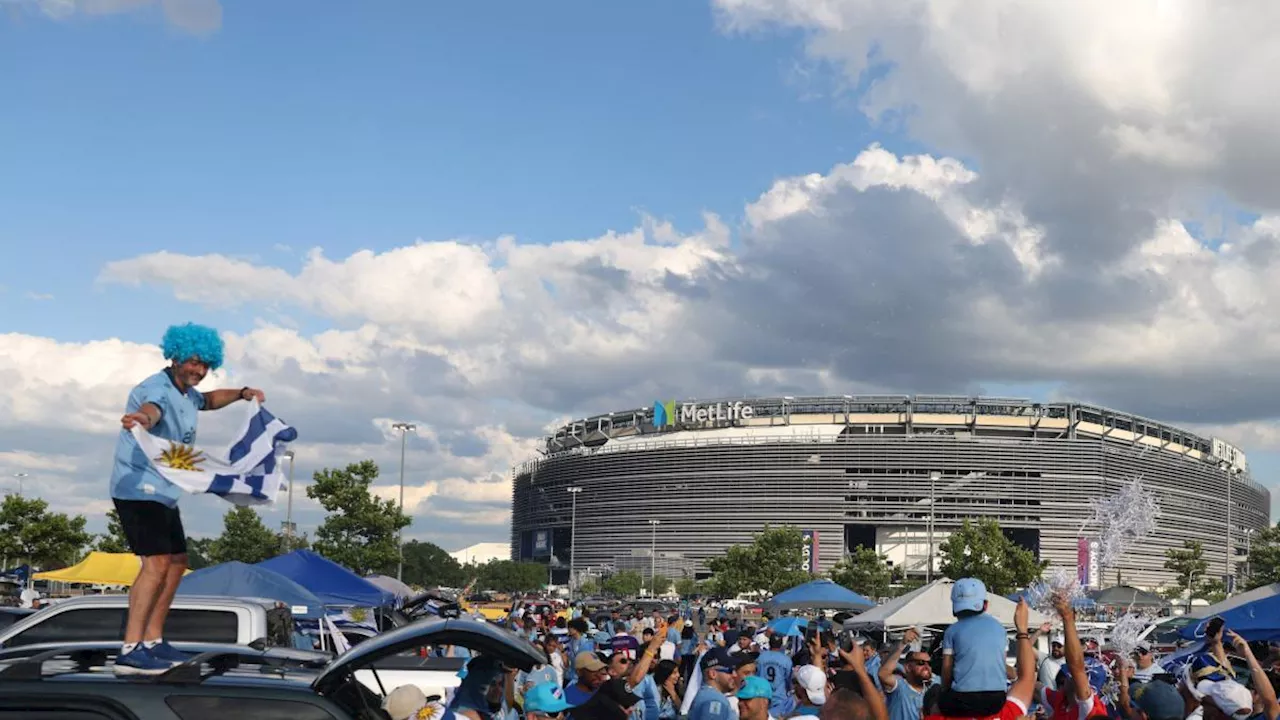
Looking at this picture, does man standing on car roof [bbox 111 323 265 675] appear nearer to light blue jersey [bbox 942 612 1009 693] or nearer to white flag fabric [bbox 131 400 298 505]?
white flag fabric [bbox 131 400 298 505]

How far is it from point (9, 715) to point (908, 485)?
147976mm

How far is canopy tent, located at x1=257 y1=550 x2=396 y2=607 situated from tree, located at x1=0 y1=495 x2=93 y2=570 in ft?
131

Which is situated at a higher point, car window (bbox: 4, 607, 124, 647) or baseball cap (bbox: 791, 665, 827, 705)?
car window (bbox: 4, 607, 124, 647)

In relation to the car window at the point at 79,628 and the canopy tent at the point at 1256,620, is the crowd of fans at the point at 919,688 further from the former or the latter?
the canopy tent at the point at 1256,620

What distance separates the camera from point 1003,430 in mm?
151500

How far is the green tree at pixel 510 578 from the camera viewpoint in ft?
527

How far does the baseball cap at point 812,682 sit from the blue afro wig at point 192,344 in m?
5.19

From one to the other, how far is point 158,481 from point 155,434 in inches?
9.3

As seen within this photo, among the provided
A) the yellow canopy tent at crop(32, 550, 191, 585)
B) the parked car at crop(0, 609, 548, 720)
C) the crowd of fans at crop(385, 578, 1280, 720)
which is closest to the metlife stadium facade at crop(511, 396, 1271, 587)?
the yellow canopy tent at crop(32, 550, 191, 585)

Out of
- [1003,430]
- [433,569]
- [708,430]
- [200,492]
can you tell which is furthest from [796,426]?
[200,492]

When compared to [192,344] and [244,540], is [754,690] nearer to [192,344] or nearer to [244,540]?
[192,344]

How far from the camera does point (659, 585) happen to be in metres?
150

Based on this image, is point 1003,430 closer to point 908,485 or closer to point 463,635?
point 908,485

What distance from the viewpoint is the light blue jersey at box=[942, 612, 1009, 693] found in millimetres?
6555
